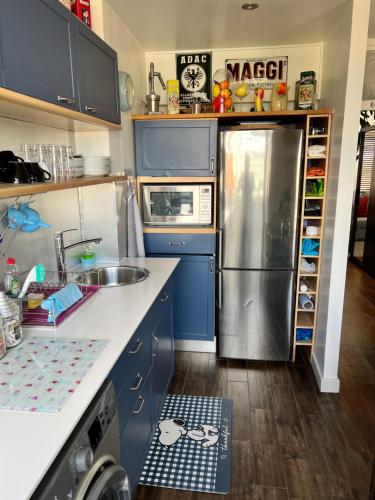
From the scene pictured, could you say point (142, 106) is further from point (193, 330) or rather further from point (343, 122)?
point (193, 330)

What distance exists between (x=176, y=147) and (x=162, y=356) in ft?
4.98

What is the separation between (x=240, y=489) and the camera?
5.84ft

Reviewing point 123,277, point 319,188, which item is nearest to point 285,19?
point 319,188

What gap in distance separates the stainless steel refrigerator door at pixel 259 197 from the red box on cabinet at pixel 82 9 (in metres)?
1.12

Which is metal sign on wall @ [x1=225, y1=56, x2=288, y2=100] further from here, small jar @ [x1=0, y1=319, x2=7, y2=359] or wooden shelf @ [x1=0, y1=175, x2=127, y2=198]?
small jar @ [x1=0, y1=319, x2=7, y2=359]

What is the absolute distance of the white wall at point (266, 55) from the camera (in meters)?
2.84

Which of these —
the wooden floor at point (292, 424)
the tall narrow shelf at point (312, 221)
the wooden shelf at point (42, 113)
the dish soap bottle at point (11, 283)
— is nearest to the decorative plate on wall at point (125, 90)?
the wooden shelf at point (42, 113)

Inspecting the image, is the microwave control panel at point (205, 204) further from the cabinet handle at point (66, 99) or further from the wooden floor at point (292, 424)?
the cabinet handle at point (66, 99)

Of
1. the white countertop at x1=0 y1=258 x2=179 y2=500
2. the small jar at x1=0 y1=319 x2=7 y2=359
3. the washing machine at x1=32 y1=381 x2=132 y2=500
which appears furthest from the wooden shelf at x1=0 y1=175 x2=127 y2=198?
the washing machine at x1=32 y1=381 x2=132 y2=500

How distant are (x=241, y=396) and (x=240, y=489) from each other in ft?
2.48

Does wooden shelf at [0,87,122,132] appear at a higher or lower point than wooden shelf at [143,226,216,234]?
higher

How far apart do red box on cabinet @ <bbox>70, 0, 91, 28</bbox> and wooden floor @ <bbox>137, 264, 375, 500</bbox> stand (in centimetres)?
235

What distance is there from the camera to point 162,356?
2193 millimetres

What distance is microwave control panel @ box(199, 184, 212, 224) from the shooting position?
2764mm
